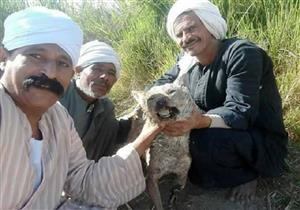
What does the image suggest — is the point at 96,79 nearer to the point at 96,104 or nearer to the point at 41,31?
the point at 96,104

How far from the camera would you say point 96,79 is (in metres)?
3.96

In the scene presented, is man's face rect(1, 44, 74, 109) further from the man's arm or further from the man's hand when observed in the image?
the man's hand

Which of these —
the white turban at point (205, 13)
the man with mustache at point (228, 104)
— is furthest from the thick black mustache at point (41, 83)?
the white turban at point (205, 13)

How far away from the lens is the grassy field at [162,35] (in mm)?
4672

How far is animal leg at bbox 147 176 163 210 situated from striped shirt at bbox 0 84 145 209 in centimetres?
70

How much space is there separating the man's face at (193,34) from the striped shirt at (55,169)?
107 cm

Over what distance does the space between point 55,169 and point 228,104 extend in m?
1.32

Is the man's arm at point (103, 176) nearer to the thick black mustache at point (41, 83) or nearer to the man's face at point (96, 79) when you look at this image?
the thick black mustache at point (41, 83)

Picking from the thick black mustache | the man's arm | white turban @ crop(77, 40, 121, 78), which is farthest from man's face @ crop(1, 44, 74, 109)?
white turban @ crop(77, 40, 121, 78)

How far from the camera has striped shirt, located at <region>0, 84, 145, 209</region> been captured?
8.11 feet

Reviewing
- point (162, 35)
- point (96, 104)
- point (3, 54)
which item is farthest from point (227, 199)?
point (162, 35)

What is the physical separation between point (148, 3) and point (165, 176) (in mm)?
2966

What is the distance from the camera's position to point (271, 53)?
16.3 feet

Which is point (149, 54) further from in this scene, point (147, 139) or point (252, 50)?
point (147, 139)
